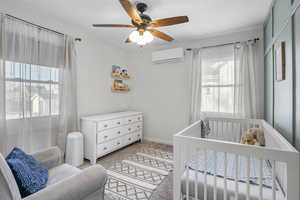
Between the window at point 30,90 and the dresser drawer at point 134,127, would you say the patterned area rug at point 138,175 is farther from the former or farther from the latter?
the window at point 30,90

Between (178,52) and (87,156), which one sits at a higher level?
(178,52)

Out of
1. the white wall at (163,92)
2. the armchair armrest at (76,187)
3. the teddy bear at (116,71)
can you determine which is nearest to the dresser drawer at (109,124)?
the white wall at (163,92)

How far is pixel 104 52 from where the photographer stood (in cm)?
336

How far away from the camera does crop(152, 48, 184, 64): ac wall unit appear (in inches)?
130

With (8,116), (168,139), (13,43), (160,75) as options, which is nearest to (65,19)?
(13,43)

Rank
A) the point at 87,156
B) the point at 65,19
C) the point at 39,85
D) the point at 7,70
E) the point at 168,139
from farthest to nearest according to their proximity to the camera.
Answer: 1. the point at 168,139
2. the point at 87,156
3. the point at 65,19
4. the point at 39,85
5. the point at 7,70

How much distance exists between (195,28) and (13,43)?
2.89 meters

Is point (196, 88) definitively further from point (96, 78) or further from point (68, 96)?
point (68, 96)

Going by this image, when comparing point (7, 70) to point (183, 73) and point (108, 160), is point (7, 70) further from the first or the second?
point (183, 73)

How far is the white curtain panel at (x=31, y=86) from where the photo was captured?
1894mm

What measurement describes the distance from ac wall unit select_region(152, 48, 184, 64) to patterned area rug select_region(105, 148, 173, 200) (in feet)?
7.06

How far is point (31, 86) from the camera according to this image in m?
2.12

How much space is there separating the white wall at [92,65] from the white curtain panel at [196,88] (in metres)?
1.89

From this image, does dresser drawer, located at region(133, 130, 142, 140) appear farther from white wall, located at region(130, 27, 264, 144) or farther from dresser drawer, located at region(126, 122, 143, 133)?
white wall, located at region(130, 27, 264, 144)
